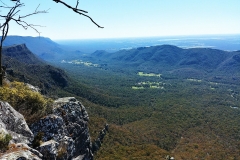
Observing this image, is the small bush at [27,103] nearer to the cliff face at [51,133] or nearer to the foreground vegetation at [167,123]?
the cliff face at [51,133]

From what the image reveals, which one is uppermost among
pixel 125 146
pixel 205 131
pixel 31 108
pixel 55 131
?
pixel 31 108

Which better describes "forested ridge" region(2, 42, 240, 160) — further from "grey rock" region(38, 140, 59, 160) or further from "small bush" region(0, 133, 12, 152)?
"small bush" region(0, 133, 12, 152)

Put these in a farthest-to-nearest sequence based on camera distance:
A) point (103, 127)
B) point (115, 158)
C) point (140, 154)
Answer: point (103, 127)
point (140, 154)
point (115, 158)

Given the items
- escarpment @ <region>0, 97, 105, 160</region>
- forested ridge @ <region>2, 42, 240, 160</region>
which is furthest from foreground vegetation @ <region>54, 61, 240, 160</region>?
escarpment @ <region>0, 97, 105, 160</region>

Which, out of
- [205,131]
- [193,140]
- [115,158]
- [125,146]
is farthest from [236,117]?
[115,158]

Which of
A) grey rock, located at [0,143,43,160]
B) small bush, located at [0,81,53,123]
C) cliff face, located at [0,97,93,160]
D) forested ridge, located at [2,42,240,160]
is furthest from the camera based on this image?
forested ridge, located at [2,42,240,160]

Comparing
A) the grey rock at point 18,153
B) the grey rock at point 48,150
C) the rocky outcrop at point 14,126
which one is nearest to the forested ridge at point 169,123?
the grey rock at point 48,150

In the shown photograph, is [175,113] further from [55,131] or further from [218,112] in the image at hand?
[55,131]

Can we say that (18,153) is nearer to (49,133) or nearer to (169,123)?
(49,133)
